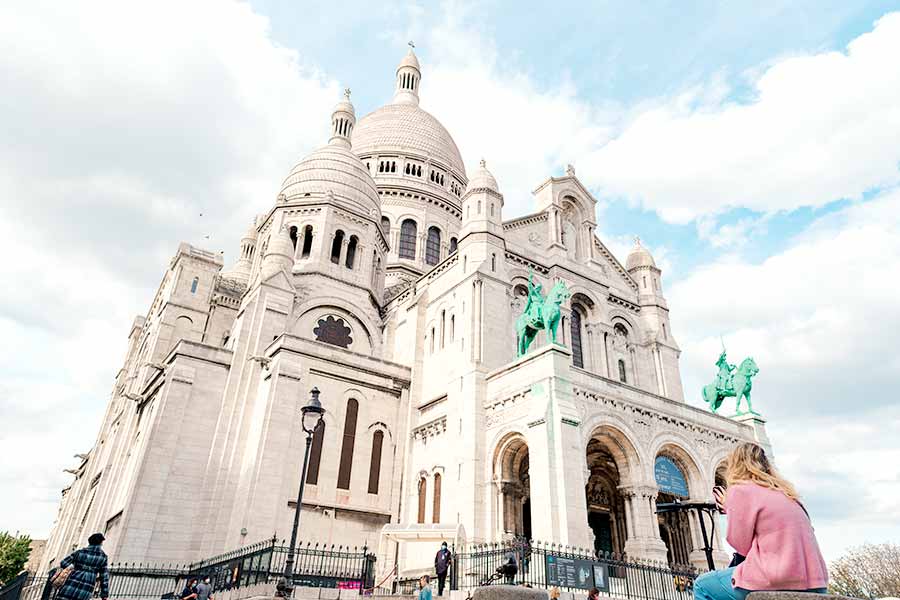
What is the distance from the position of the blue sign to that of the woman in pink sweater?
21.1m

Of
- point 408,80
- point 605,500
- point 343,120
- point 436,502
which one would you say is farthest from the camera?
point 408,80

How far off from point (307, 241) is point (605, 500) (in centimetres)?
2221

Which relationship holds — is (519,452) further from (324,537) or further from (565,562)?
(324,537)

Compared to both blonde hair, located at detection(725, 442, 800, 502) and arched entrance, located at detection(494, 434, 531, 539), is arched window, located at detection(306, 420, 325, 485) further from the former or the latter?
blonde hair, located at detection(725, 442, 800, 502)

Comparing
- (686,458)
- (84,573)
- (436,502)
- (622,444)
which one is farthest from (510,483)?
(84,573)

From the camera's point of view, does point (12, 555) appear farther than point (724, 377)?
Yes

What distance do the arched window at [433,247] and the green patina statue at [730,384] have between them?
80.3ft

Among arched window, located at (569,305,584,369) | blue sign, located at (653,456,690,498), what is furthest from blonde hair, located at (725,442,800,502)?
arched window, located at (569,305,584,369)

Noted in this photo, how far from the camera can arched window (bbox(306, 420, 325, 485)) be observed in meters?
26.2

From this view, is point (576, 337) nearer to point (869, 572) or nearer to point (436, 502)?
point (436, 502)

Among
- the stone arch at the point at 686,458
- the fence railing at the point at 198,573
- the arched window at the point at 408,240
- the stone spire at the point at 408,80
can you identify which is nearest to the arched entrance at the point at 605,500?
the stone arch at the point at 686,458

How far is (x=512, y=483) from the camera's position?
23.7 meters

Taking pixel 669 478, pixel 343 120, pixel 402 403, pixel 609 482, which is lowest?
pixel 669 478

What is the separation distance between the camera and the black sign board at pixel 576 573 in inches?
666
